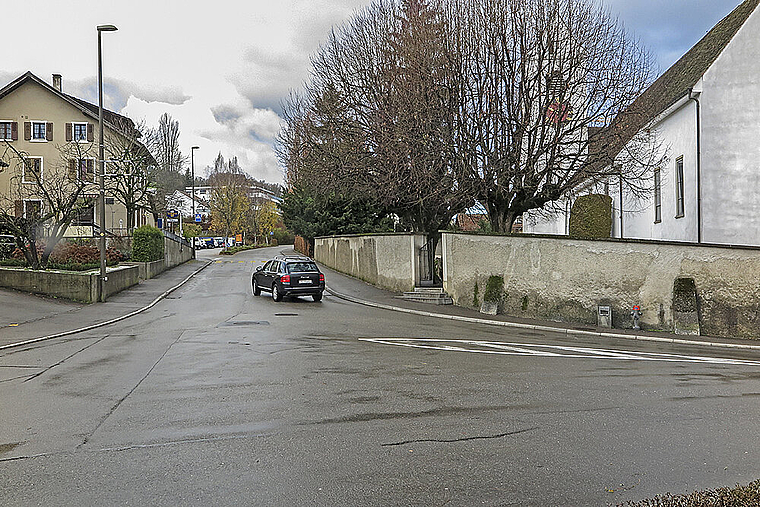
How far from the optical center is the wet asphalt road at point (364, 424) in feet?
17.2

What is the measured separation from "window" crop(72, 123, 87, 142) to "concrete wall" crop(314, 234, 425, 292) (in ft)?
80.7

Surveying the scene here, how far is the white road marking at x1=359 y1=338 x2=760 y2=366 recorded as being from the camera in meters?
13.3

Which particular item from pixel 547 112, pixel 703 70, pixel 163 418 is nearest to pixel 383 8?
pixel 547 112

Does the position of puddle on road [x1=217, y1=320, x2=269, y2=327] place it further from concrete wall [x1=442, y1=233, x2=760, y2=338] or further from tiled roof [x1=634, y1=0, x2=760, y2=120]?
tiled roof [x1=634, y1=0, x2=760, y2=120]

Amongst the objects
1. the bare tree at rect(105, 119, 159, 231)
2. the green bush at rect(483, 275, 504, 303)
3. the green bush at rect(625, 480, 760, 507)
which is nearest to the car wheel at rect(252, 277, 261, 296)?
the green bush at rect(483, 275, 504, 303)

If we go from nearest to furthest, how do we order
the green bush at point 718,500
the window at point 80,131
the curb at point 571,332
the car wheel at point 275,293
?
the green bush at point 718,500
the curb at point 571,332
the car wheel at point 275,293
the window at point 80,131

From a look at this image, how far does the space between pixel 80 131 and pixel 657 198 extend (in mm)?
41837

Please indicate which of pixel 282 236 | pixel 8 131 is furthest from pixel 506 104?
pixel 282 236

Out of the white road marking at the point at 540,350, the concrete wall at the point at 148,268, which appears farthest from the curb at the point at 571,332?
the concrete wall at the point at 148,268

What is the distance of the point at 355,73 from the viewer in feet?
89.7

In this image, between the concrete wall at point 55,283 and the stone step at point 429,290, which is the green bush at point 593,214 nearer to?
the stone step at point 429,290

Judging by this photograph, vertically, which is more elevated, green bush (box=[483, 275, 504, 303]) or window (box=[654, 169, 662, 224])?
window (box=[654, 169, 662, 224])

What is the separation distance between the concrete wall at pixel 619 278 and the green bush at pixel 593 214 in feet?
42.0

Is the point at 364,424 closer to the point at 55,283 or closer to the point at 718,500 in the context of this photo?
the point at 718,500
